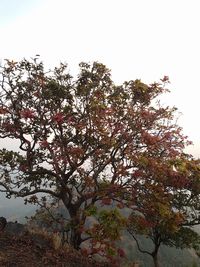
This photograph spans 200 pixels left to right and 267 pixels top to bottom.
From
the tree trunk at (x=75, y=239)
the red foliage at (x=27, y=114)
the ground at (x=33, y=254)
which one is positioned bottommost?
the ground at (x=33, y=254)

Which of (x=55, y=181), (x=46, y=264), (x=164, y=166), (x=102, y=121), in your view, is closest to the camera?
(x=46, y=264)

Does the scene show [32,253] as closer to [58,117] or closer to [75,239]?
[75,239]

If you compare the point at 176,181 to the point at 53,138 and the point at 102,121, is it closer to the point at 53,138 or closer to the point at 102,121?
the point at 102,121

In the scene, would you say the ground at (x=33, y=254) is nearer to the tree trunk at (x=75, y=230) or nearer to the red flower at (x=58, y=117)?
the tree trunk at (x=75, y=230)

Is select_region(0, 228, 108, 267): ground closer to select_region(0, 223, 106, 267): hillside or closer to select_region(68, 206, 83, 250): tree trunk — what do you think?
select_region(0, 223, 106, 267): hillside

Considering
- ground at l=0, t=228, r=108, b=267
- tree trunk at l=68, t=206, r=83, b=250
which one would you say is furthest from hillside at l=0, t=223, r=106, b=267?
tree trunk at l=68, t=206, r=83, b=250

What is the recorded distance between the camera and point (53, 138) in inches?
877

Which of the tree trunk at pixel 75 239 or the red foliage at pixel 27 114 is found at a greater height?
the red foliage at pixel 27 114

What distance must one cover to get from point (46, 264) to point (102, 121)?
8.59m

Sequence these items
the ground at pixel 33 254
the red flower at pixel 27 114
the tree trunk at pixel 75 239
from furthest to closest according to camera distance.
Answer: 1. the tree trunk at pixel 75 239
2. the red flower at pixel 27 114
3. the ground at pixel 33 254

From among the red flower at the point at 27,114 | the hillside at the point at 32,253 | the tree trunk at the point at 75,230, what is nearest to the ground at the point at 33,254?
the hillside at the point at 32,253

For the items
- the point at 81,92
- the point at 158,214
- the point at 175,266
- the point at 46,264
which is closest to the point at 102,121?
the point at 81,92

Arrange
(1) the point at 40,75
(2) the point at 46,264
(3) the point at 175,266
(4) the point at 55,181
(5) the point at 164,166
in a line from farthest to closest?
(3) the point at 175,266 → (4) the point at 55,181 → (1) the point at 40,75 → (5) the point at 164,166 → (2) the point at 46,264

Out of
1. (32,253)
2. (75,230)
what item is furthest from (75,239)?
(32,253)
